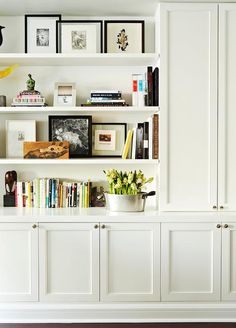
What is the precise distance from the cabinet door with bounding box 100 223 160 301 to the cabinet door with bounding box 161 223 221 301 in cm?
7

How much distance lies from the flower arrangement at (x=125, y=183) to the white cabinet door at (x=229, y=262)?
0.69 meters

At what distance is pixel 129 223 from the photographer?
339 cm

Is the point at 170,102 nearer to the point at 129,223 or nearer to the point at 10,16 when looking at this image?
the point at 129,223

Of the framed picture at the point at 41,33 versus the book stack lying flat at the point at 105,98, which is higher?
Answer: the framed picture at the point at 41,33

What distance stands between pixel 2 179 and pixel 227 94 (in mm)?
1893

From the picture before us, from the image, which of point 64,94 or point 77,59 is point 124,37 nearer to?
point 77,59

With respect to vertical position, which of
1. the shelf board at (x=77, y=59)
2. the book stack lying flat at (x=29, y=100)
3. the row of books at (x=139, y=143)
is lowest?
the row of books at (x=139, y=143)

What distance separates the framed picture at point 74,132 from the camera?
3.84 meters

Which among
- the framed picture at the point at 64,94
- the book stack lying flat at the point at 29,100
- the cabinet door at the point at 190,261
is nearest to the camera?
the cabinet door at the point at 190,261

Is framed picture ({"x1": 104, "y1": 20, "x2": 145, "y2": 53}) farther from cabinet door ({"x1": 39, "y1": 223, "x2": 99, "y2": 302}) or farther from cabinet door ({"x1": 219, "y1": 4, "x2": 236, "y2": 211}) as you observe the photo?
cabinet door ({"x1": 39, "y1": 223, "x2": 99, "y2": 302})

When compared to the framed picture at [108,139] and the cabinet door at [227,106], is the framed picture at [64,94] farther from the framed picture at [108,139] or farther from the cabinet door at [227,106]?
the cabinet door at [227,106]

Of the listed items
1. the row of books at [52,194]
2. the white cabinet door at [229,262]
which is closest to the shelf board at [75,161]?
the row of books at [52,194]

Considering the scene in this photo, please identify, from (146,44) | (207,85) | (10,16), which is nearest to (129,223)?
(207,85)

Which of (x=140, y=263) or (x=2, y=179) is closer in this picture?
(x=140, y=263)
